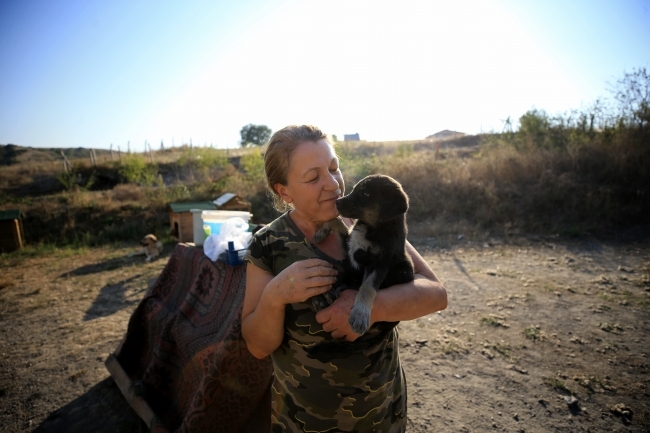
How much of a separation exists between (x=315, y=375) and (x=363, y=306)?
0.45m

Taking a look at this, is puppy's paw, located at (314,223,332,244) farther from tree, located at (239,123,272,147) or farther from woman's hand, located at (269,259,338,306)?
tree, located at (239,123,272,147)

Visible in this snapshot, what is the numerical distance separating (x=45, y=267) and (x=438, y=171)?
13986mm

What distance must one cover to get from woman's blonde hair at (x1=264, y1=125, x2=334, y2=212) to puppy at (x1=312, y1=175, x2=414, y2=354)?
1.18 ft

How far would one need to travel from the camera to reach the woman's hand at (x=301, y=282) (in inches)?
59.9

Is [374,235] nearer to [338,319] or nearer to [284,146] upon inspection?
[338,319]

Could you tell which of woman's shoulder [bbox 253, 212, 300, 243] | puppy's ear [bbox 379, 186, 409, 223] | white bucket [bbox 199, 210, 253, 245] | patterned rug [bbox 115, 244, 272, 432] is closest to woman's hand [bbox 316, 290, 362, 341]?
woman's shoulder [bbox 253, 212, 300, 243]

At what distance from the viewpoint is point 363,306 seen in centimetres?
161

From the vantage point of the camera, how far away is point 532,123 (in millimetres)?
16312

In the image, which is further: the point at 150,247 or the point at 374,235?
the point at 150,247

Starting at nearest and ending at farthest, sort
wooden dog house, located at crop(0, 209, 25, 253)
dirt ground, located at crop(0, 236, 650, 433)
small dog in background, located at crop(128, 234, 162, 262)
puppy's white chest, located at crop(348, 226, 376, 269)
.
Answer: puppy's white chest, located at crop(348, 226, 376, 269) → dirt ground, located at crop(0, 236, 650, 433) → small dog in background, located at crop(128, 234, 162, 262) → wooden dog house, located at crop(0, 209, 25, 253)

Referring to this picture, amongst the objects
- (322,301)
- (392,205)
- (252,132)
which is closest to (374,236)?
(392,205)

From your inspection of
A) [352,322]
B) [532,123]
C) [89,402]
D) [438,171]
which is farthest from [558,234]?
[89,402]

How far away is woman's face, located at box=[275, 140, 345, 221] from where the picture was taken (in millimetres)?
1812

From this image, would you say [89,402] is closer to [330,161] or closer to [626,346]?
[330,161]
